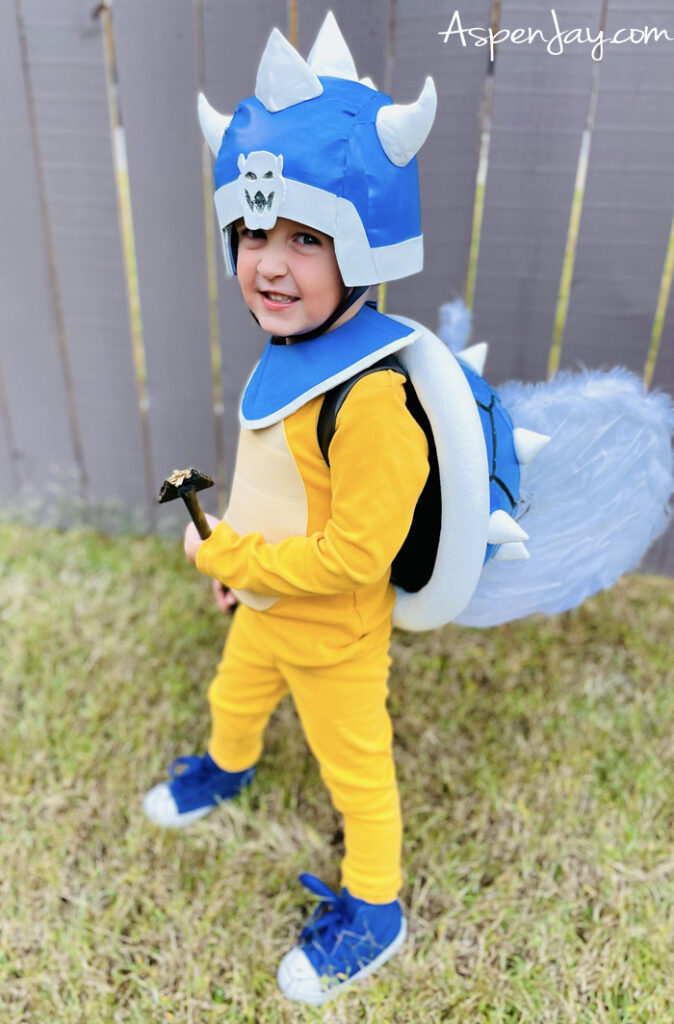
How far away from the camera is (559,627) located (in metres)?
2.14

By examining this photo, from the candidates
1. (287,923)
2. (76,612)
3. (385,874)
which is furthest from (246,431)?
(76,612)

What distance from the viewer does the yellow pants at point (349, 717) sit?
1302 millimetres

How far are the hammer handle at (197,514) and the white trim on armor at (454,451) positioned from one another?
34 centimetres

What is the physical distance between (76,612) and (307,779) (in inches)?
31.6

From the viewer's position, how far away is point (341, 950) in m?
1.42

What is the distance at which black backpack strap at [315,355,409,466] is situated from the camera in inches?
42.1

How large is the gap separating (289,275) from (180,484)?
32 centimetres

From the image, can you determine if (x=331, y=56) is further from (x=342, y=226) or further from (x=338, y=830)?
(x=338, y=830)

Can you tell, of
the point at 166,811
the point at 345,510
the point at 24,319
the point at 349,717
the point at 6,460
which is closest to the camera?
the point at 345,510

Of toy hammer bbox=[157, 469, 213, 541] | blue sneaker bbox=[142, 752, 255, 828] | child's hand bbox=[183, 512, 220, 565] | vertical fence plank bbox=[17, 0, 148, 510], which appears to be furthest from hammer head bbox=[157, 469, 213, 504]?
vertical fence plank bbox=[17, 0, 148, 510]

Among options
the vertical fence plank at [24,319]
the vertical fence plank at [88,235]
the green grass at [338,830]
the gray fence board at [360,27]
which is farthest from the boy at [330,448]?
the vertical fence plank at [24,319]

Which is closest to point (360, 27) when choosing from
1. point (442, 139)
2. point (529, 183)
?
point (442, 139)

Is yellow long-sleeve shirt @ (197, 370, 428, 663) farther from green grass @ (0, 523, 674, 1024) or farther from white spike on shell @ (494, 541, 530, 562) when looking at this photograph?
green grass @ (0, 523, 674, 1024)

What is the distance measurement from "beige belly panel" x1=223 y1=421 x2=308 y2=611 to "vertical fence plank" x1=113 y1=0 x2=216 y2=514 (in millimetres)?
972
